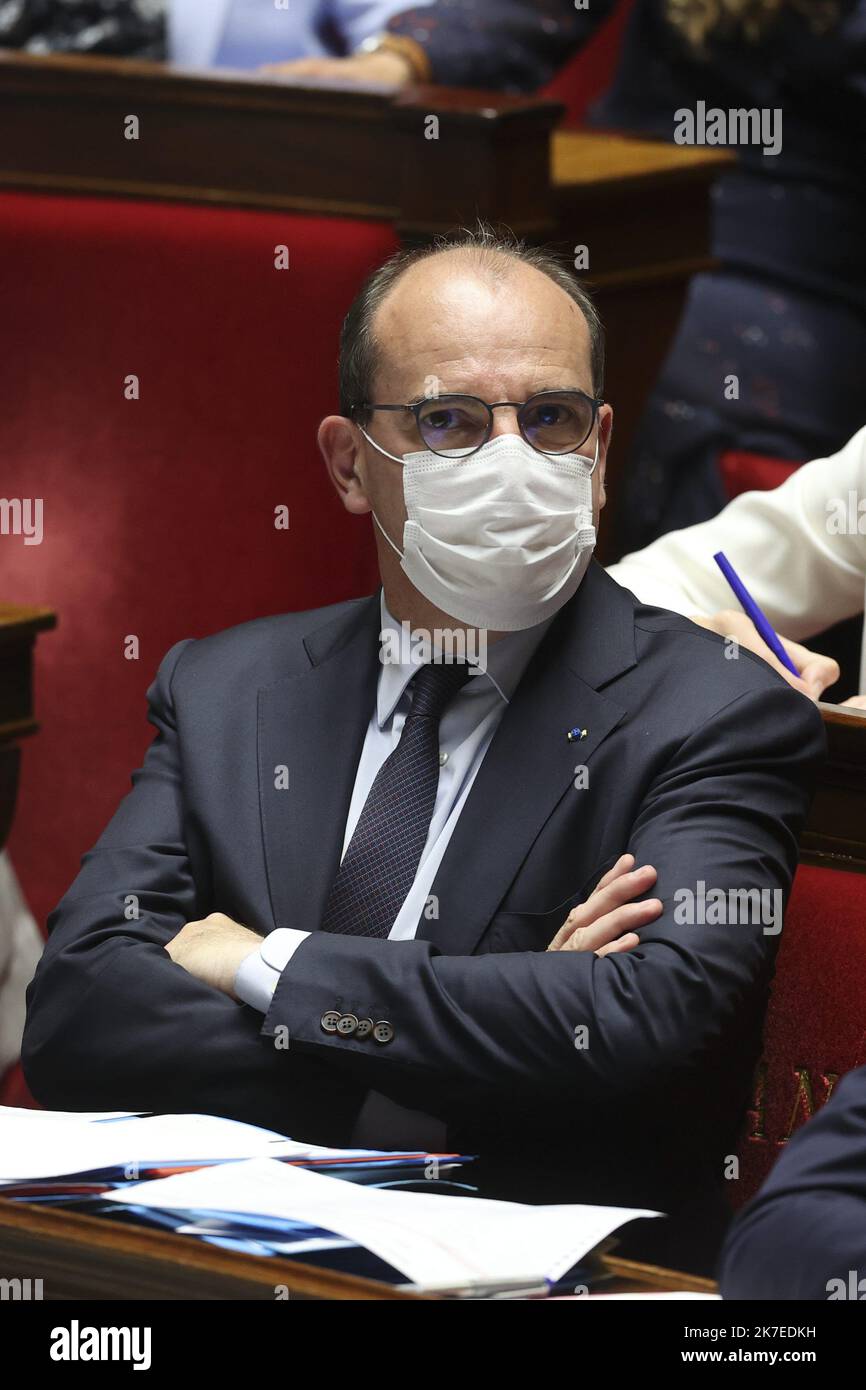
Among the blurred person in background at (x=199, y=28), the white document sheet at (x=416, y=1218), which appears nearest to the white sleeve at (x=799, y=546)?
the white document sheet at (x=416, y=1218)

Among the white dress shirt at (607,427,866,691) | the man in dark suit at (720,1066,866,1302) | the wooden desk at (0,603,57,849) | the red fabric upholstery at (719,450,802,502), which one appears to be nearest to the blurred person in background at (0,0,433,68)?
the red fabric upholstery at (719,450,802,502)

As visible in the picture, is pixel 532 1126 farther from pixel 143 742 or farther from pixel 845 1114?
pixel 143 742

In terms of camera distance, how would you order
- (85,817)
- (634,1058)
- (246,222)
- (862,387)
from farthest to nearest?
(862,387) < (85,817) < (246,222) < (634,1058)

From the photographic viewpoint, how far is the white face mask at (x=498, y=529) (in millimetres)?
1850

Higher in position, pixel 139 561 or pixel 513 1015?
pixel 139 561

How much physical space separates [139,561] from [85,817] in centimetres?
45

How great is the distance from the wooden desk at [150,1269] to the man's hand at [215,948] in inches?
18.1

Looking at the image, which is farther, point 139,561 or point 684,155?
point 684,155

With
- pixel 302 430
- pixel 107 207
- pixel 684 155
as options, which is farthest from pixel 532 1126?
pixel 684 155

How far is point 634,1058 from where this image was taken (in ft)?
5.34

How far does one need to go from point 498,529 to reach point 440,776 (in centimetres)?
24

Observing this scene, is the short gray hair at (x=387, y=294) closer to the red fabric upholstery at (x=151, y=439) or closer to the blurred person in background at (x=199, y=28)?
the red fabric upholstery at (x=151, y=439)

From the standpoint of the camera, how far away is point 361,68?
3.72 metres

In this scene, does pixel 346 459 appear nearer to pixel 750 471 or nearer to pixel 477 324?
pixel 477 324
